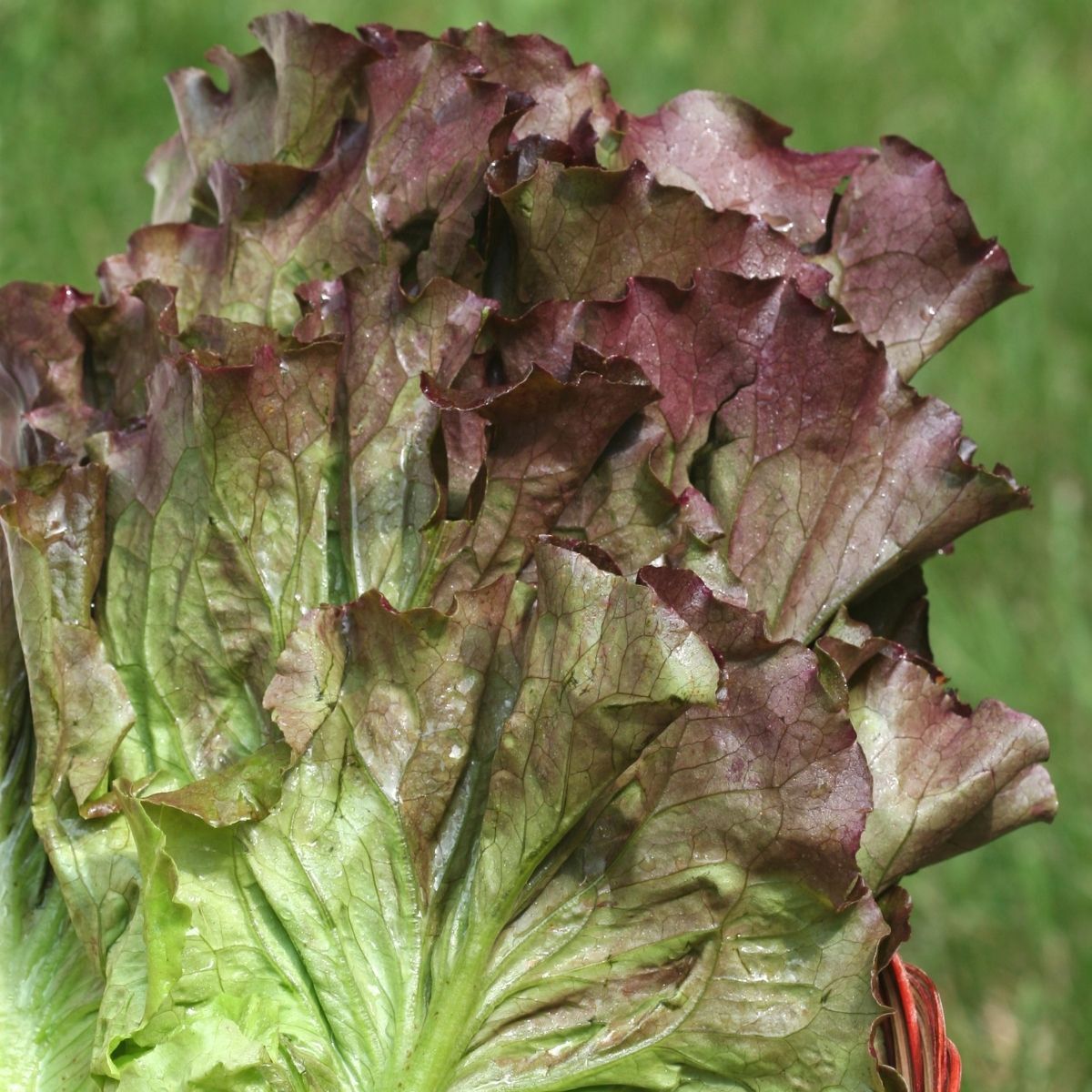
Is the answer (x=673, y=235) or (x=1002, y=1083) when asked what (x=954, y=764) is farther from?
(x=1002, y=1083)

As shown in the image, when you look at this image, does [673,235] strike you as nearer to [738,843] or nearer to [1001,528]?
[738,843]

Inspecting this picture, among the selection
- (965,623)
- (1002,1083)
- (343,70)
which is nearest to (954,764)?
(343,70)

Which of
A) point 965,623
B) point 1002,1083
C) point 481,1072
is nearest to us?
point 481,1072

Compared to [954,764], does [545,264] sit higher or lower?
higher

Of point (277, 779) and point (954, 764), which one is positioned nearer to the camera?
point (277, 779)

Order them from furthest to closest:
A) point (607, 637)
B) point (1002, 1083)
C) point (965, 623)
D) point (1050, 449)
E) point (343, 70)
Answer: point (1050, 449)
point (965, 623)
point (1002, 1083)
point (343, 70)
point (607, 637)

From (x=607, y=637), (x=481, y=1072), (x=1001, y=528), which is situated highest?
(x=1001, y=528)
